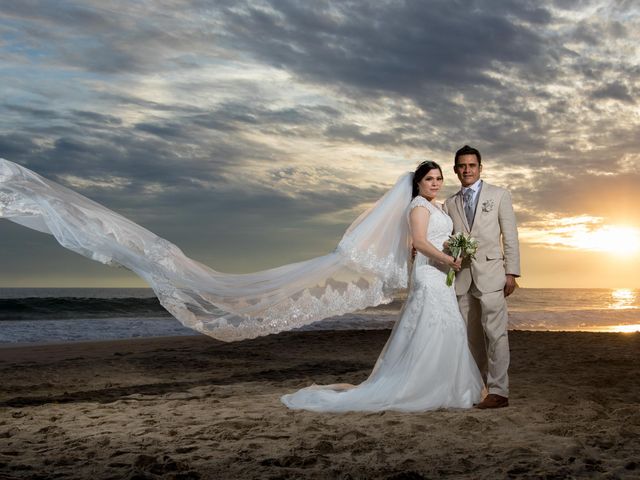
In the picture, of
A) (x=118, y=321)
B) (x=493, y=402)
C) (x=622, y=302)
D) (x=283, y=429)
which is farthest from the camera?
(x=622, y=302)

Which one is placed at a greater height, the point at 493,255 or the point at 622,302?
the point at 493,255

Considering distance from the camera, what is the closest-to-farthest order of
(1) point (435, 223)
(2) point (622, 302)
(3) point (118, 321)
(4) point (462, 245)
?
1. (4) point (462, 245)
2. (1) point (435, 223)
3. (3) point (118, 321)
4. (2) point (622, 302)

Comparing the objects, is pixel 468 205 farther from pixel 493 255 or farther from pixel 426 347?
pixel 426 347

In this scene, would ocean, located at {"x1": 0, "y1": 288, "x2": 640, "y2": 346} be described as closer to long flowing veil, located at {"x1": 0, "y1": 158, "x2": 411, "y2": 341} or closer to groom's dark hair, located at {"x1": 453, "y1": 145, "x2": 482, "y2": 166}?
long flowing veil, located at {"x1": 0, "y1": 158, "x2": 411, "y2": 341}

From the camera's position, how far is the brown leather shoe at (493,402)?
554cm

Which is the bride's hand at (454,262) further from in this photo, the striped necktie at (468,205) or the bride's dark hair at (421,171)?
the bride's dark hair at (421,171)

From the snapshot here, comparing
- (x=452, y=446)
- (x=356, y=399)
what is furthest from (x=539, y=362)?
(x=452, y=446)

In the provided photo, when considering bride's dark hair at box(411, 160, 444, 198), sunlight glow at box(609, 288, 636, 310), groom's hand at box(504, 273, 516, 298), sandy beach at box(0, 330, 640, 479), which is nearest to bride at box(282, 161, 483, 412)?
bride's dark hair at box(411, 160, 444, 198)

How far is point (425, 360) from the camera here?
219 inches

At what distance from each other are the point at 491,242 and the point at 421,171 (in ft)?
2.77

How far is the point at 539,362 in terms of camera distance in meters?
9.57

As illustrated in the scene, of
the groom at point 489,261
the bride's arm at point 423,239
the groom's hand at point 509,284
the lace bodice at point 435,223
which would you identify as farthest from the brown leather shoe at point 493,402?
the lace bodice at point 435,223

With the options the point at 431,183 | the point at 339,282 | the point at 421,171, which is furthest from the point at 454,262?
the point at 339,282

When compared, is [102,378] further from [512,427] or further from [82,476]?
[512,427]
